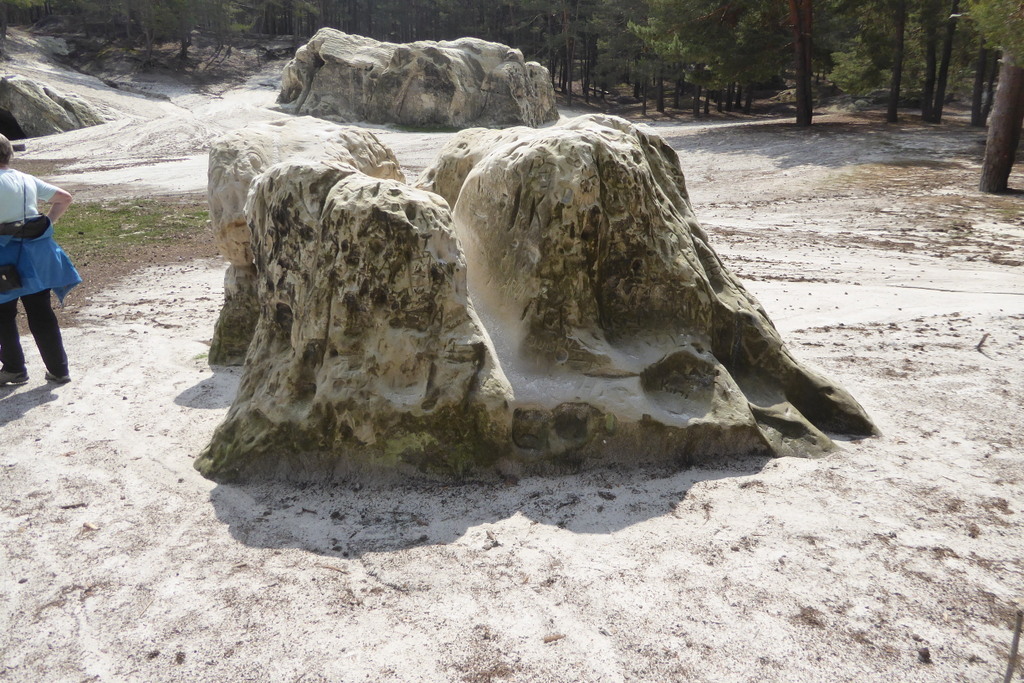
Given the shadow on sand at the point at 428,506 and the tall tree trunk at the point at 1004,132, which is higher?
the tall tree trunk at the point at 1004,132

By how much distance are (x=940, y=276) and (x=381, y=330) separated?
6137mm

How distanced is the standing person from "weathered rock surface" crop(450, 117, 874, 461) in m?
2.61

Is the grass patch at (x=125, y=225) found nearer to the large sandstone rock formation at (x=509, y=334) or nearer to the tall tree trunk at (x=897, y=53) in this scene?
the large sandstone rock formation at (x=509, y=334)

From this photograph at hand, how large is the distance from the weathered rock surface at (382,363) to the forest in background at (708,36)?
899cm

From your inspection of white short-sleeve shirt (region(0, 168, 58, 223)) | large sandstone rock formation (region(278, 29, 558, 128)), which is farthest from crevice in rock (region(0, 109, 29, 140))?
white short-sleeve shirt (region(0, 168, 58, 223))

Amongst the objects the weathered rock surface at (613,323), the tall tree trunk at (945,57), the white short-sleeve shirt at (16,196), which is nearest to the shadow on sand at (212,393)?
the white short-sleeve shirt at (16,196)

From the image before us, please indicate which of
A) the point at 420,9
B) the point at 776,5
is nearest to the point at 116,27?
the point at 420,9

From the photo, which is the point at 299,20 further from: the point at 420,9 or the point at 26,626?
A: the point at 26,626

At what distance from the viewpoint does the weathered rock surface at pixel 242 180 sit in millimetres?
5211

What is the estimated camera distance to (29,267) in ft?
15.3

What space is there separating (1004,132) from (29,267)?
13096 millimetres

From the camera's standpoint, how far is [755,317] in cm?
Result: 420

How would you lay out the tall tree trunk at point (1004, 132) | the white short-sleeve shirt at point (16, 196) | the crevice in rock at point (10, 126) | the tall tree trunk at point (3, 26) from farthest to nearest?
the tall tree trunk at point (3, 26) → the crevice in rock at point (10, 126) → the tall tree trunk at point (1004, 132) → the white short-sleeve shirt at point (16, 196)

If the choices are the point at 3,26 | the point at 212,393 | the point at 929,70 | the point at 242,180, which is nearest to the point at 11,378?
the point at 212,393
